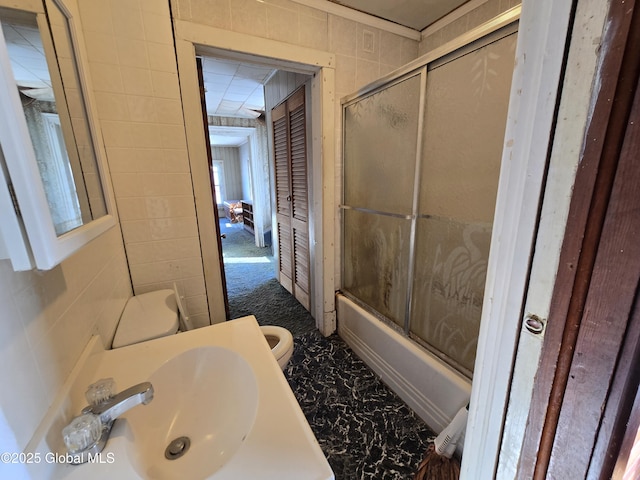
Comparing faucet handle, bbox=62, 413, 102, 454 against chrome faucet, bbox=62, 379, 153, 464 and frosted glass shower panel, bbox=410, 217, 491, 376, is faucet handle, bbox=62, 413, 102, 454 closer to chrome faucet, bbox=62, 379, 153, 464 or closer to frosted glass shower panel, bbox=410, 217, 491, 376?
chrome faucet, bbox=62, 379, 153, 464

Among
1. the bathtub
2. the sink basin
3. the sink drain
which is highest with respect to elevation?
the sink basin

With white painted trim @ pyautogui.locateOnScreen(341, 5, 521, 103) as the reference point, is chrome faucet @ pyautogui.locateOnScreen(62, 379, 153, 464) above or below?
below

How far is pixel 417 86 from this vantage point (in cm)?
127

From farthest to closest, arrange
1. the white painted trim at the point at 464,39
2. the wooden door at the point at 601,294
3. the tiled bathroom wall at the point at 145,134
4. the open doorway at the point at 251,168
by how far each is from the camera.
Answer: the open doorway at the point at 251,168
the tiled bathroom wall at the point at 145,134
the white painted trim at the point at 464,39
the wooden door at the point at 601,294

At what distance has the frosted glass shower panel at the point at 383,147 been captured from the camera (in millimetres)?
1346

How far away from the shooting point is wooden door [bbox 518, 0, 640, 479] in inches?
12.2

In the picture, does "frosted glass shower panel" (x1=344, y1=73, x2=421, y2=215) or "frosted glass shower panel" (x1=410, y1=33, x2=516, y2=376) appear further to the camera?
"frosted glass shower panel" (x1=344, y1=73, x2=421, y2=215)

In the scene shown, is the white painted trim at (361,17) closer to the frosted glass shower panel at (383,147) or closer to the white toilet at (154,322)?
the frosted glass shower panel at (383,147)

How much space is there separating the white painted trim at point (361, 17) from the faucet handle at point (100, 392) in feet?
6.36

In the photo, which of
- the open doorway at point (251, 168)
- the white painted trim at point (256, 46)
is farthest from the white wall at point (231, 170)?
the white painted trim at point (256, 46)

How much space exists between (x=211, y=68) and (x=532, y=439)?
10.1 feet

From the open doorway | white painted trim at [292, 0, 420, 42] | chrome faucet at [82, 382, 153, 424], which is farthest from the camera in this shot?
the open doorway

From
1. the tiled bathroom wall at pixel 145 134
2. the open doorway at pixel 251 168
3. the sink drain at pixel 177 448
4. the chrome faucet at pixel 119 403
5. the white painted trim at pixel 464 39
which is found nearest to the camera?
the chrome faucet at pixel 119 403

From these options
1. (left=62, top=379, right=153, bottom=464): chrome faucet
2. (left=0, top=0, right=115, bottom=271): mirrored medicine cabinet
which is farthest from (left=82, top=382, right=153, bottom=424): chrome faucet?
(left=0, top=0, right=115, bottom=271): mirrored medicine cabinet
